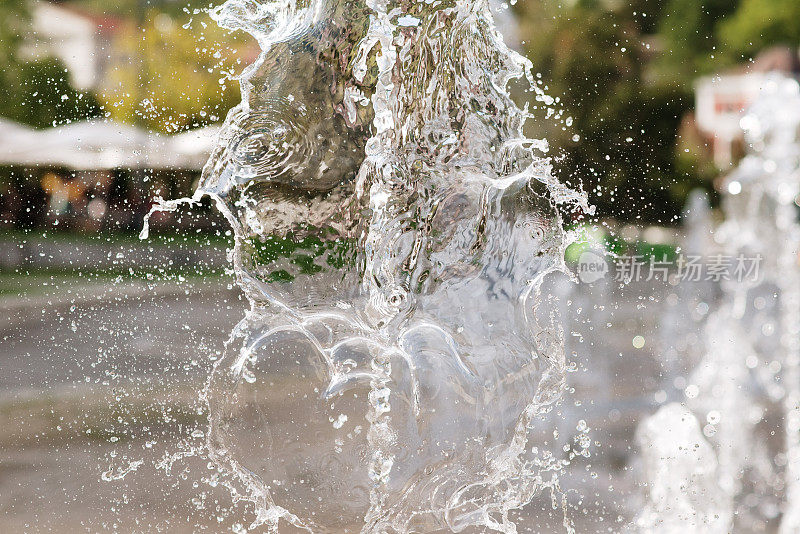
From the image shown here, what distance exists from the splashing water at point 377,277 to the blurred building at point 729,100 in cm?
624

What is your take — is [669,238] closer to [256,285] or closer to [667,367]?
[667,367]

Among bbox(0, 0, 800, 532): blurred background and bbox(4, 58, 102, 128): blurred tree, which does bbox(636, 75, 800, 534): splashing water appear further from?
bbox(4, 58, 102, 128): blurred tree

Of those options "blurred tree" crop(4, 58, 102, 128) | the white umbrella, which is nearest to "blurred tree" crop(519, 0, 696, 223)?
the white umbrella

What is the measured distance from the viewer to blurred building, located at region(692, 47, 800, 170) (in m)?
7.69

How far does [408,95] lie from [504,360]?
0.70m

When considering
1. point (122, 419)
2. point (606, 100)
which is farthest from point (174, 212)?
point (606, 100)

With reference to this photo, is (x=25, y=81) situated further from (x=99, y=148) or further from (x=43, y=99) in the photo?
(x=99, y=148)

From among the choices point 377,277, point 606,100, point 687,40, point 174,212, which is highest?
point 687,40

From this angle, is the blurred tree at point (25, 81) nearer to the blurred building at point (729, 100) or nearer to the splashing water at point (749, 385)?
the splashing water at point (749, 385)

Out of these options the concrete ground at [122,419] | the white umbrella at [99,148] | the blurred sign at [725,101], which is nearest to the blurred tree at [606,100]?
the blurred sign at [725,101]

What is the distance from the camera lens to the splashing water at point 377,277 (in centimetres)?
184

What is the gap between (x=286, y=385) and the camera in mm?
1813

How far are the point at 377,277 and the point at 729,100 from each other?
23.3 feet

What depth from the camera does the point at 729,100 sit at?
7.98 meters
